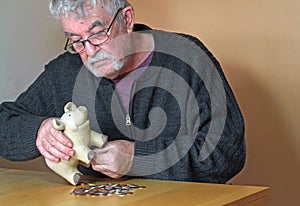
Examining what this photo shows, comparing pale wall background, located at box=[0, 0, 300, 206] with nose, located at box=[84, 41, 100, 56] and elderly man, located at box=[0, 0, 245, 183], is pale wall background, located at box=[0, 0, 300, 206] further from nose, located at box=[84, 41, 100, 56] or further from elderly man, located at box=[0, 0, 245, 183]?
nose, located at box=[84, 41, 100, 56]

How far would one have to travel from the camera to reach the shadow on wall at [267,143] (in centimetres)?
216

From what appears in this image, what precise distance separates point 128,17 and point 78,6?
151 millimetres

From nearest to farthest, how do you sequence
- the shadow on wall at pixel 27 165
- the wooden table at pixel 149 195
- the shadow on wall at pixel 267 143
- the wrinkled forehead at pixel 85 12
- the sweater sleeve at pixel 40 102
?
1. the wooden table at pixel 149 195
2. the wrinkled forehead at pixel 85 12
3. the sweater sleeve at pixel 40 102
4. the shadow on wall at pixel 27 165
5. the shadow on wall at pixel 267 143

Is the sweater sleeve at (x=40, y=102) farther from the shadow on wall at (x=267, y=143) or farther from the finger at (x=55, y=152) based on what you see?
the shadow on wall at (x=267, y=143)

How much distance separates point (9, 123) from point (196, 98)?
0.48 meters

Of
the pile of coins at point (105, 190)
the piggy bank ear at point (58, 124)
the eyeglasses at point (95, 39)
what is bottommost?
the pile of coins at point (105, 190)

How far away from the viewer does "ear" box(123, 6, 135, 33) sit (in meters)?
1.54

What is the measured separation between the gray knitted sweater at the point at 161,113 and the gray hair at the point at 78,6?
0.59 feet

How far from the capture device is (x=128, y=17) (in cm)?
156

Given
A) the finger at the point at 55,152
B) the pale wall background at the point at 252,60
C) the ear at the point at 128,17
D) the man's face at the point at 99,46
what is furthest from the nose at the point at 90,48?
the pale wall background at the point at 252,60

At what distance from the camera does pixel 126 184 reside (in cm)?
133

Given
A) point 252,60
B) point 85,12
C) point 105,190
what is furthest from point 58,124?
point 252,60

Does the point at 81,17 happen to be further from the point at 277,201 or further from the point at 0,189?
the point at 277,201

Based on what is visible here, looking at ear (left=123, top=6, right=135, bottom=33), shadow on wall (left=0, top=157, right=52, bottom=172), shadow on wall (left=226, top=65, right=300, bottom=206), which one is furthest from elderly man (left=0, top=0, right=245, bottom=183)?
shadow on wall (left=226, top=65, right=300, bottom=206)
